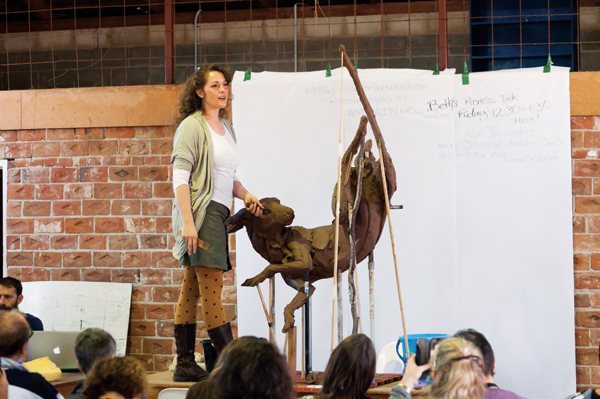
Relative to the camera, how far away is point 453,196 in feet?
14.0

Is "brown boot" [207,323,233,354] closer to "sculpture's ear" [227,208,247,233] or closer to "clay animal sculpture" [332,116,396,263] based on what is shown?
"sculpture's ear" [227,208,247,233]

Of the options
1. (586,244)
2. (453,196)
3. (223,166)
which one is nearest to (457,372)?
(223,166)

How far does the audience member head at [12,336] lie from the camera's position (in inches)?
90.6

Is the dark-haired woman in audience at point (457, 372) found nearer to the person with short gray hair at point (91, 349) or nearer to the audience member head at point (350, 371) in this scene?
the audience member head at point (350, 371)

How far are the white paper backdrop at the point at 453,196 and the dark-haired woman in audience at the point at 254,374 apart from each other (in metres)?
2.64

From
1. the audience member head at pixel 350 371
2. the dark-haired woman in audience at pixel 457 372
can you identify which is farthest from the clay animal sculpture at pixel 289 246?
the dark-haired woman in audience at pixel 457 372

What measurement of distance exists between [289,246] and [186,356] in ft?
2.28

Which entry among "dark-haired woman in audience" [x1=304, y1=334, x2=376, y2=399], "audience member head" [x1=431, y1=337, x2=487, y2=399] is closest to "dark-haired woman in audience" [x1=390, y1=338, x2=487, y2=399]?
"audience member head" [x1=431, y1=337, x2=487, y2=399]

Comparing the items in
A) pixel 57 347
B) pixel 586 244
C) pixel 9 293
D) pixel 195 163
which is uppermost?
pixel 195 163

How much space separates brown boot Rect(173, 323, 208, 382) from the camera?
299 centimetres

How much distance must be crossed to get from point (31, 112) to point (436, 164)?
2.87 meters

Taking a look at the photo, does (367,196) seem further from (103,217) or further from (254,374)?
(103,217)

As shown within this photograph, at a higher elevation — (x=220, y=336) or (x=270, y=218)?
(x=270, y=218)

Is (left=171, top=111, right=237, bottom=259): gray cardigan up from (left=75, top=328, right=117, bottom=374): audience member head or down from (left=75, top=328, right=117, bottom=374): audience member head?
up
